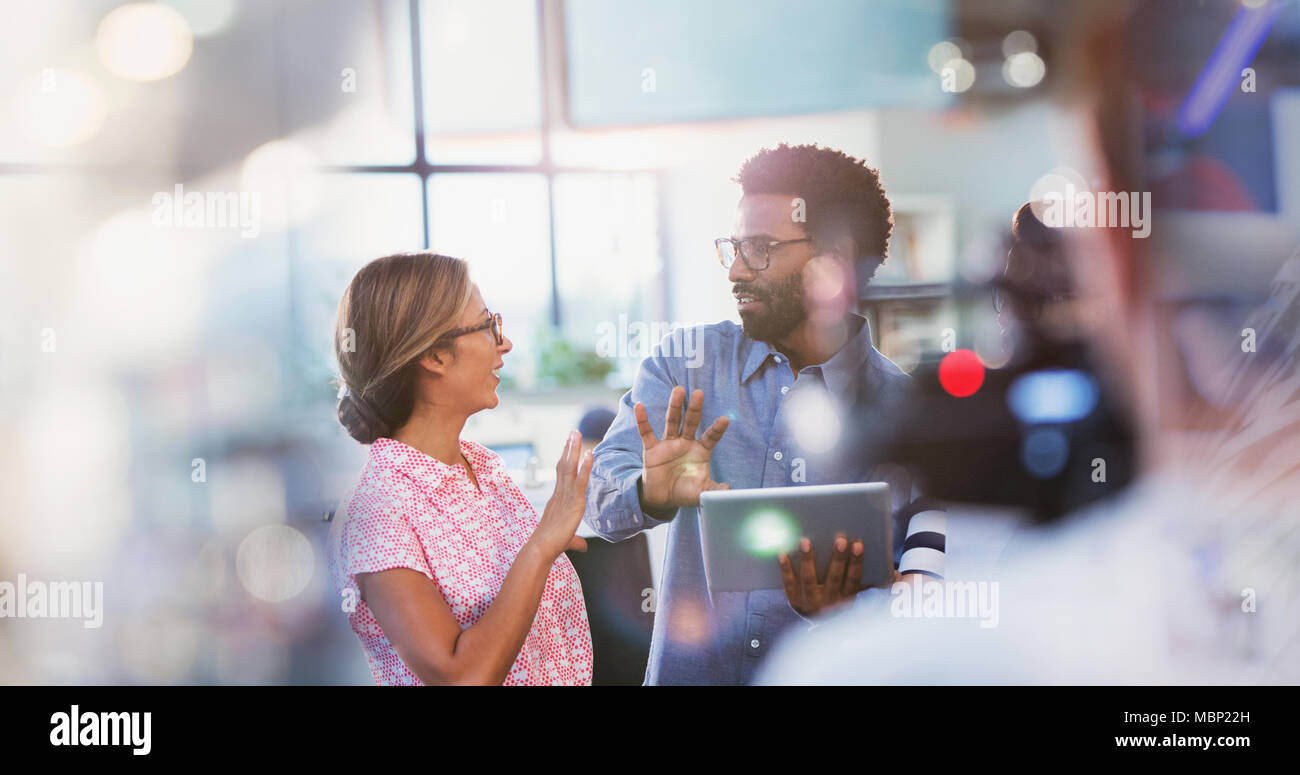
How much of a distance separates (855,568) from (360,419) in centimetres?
106

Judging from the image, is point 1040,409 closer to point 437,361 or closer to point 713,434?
point 713,434

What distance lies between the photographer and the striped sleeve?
194 centimetres

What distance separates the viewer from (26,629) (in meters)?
2.08

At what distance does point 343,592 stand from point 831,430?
1.09 metres

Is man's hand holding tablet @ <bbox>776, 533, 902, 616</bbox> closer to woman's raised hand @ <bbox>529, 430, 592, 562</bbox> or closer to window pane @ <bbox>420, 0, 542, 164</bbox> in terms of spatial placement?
woman's raised hand @ <bbox>529, 430, 592, 562</bbox>

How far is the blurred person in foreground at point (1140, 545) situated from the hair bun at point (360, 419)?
99cm

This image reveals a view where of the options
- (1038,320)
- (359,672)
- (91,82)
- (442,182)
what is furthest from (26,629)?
(1038,320)

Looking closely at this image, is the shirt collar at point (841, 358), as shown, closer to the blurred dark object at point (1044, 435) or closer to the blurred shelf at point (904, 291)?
the blurred shelf at point (904, 291)

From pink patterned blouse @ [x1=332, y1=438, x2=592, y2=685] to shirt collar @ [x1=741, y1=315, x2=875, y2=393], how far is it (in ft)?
1.93

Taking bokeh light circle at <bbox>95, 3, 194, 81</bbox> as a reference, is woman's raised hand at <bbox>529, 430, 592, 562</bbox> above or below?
below

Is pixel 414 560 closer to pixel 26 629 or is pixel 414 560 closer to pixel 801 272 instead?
pixel 801 272

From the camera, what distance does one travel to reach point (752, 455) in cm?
192

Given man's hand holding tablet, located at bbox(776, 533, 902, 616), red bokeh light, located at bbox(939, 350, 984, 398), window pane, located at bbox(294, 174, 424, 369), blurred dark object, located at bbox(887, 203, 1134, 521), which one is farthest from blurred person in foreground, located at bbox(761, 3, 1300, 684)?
window pane, located at bbox(294, 174, 424, 369)

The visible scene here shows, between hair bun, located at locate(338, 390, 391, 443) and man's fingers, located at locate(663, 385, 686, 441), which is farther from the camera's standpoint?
man's fingers, located at locate(663, 385, 686, 441)
